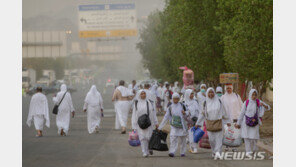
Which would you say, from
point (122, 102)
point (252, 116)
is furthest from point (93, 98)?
point (252, 116)

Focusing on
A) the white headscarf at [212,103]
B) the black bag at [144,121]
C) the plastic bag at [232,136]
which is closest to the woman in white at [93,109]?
the black bag at [144,121]

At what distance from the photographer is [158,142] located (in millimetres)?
14164

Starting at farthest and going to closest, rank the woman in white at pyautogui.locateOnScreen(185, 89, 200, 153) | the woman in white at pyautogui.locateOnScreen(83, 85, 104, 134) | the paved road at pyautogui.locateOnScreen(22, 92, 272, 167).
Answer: the woman in white at pyautogui.locateOnScreen(83, 85, 104, 134)
the woman in white at pyautogui.locateOnScreen(185, 89, 200, 153)
the paved road at pyautogui.locateOnScreen(22, 92, 272, 167)

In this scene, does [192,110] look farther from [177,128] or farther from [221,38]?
[221,38]

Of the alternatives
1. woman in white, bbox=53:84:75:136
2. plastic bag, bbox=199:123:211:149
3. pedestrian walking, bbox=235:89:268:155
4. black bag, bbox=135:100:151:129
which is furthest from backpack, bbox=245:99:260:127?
woman in white, bbox=53:84:75:136

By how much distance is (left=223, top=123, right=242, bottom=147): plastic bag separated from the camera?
14656 millimetres

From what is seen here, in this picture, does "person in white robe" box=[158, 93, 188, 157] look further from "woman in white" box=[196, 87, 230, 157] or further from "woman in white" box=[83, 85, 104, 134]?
"woman in white" box=[83, 85, 104, 134]

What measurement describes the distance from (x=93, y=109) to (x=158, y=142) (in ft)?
24.8

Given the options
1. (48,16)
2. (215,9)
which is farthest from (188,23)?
(48,16)

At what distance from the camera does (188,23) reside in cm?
2912

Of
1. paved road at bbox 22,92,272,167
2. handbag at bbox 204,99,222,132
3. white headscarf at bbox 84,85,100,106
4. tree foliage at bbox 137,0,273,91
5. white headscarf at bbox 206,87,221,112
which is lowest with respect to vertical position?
paved road at bbox 22,92,272,167

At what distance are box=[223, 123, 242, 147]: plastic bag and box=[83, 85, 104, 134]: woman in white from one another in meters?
7.51

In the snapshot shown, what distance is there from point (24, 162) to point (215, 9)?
51.6 ft
